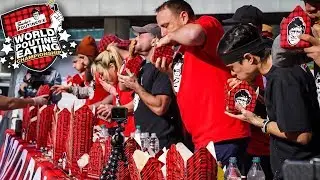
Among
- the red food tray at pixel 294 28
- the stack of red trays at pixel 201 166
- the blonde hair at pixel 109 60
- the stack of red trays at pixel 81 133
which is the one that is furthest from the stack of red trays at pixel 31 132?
the stack of red trays at pixel 201 166

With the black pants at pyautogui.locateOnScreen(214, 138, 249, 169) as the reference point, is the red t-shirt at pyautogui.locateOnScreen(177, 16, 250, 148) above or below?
above

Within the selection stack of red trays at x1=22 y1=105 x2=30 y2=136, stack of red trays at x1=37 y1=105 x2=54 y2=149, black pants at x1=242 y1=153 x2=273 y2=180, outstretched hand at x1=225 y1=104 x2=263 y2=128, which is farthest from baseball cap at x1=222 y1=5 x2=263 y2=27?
stack of red trays at x1=22 y1=105 x2=30 y2=136

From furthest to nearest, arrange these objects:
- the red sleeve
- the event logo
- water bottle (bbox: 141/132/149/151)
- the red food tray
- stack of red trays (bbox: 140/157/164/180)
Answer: the event logo < the red sleeve < water bottle (bbox: 141/132/149/151) < the red food tray < stack of red trays (bbox: 140/157/164/180)

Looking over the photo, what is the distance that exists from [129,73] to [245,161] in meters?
0.97

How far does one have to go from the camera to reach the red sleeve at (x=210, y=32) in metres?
3.25

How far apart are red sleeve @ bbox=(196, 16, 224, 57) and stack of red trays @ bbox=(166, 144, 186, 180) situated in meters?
1.17

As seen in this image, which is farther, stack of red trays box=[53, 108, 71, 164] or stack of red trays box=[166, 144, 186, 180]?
stack of red trays box=[53, 108, 71, 164]

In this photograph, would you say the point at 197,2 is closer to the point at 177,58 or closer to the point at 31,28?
the point at 31,28

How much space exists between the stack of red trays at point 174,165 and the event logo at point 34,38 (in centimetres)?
1087

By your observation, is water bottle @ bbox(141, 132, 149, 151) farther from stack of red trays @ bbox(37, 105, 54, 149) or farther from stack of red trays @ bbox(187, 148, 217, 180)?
stack of red trays @ bbox(37, 105, 54, 149)

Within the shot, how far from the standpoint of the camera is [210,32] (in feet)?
10.7

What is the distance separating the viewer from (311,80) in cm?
270

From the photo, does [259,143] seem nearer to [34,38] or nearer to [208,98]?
[208,98]

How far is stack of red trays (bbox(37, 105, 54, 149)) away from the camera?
4910 mm
